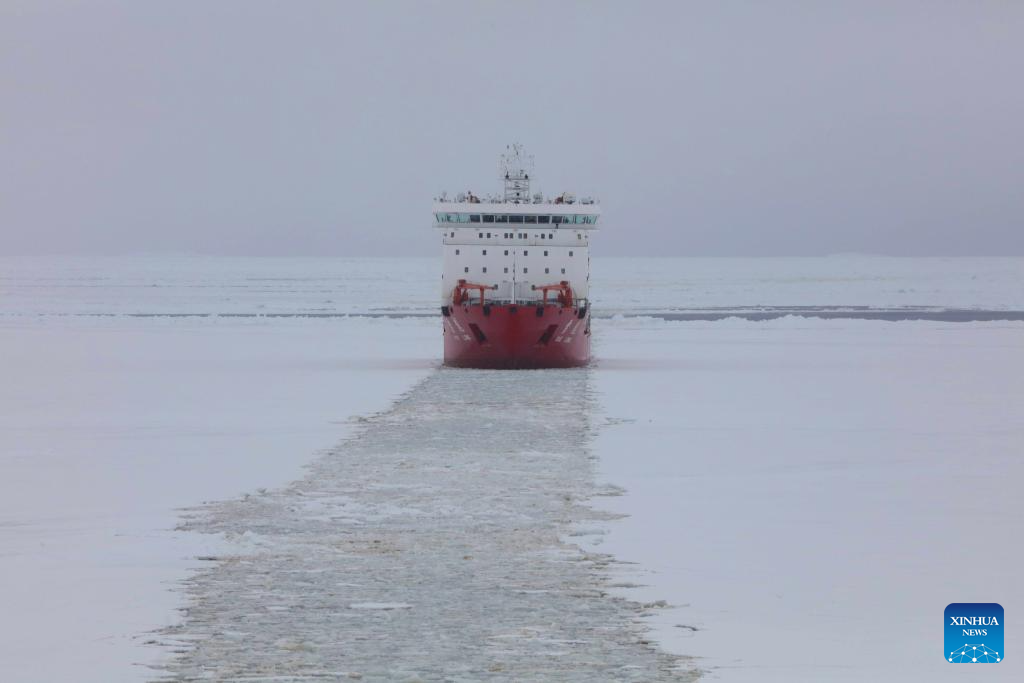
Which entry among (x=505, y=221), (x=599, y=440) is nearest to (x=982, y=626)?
(x=599, y=440)

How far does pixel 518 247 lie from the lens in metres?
39.1

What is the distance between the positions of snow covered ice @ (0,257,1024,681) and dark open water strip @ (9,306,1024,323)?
120 ft

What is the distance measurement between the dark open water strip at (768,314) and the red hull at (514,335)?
32.7m

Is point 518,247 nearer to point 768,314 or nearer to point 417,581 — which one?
point 417,581

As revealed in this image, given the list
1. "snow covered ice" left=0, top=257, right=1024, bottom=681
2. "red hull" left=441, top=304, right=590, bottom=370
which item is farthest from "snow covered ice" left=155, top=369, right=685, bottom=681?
"red hull" left=441, top=304, right=590, bottom=370

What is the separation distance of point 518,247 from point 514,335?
354cm

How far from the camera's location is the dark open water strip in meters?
69.8

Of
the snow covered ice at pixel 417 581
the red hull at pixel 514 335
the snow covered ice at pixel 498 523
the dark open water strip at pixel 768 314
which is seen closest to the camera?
the snow covered ice at pixel 417 581

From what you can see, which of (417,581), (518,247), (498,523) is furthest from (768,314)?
(417,581)

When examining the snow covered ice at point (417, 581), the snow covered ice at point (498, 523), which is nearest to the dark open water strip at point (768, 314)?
the snow covered ice at point (498, 523)

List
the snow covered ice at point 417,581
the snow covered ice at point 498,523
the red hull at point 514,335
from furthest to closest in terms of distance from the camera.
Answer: the red hull at point 514,335 < the snow covered ice at point 498,523 < the snow covered ice at point 417,581

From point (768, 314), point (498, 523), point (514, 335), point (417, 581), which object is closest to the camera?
point (417, 581)

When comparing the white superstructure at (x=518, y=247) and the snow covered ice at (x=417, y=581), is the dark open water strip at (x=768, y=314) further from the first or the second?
the snow covered ice at (x=417, y=581)

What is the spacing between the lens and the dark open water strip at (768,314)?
229ft
